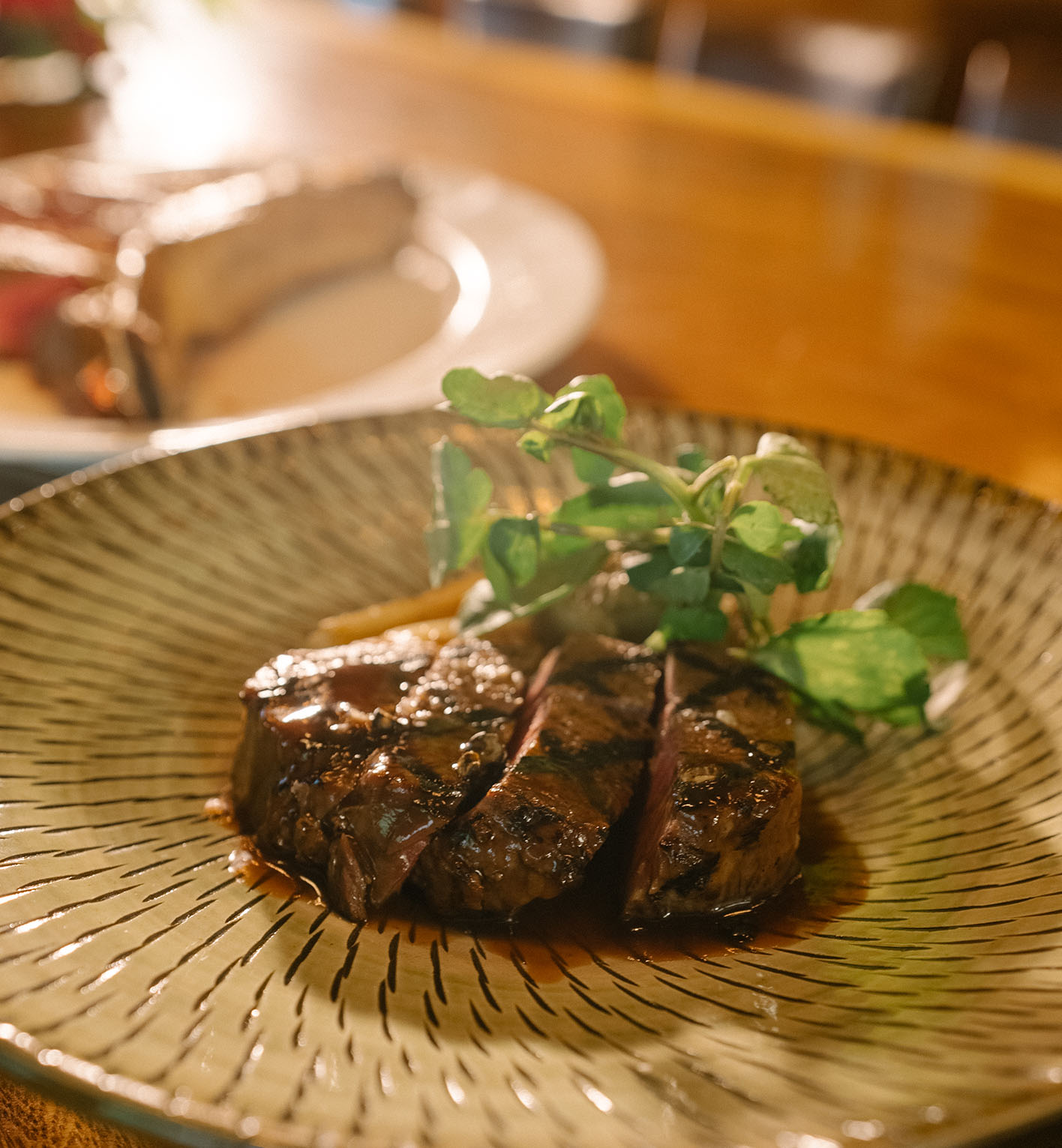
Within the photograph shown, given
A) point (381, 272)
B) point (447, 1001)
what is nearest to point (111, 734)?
point (447, 1001)

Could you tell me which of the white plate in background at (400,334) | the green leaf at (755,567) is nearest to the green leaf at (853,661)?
the green leaf at (755,567)

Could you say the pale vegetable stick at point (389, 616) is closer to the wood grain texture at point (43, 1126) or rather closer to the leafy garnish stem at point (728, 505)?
the leafy garnish stem at point (728, 505)

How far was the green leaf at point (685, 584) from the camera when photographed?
1.49 m

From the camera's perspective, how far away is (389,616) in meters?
1.83

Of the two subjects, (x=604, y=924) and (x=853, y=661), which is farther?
(x=853, y=661)

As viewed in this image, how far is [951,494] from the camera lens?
71.6 inches

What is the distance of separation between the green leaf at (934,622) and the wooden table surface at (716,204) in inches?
26.3

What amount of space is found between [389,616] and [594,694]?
459 millimetres

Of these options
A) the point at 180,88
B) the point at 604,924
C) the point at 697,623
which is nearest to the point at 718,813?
the point at 604,924

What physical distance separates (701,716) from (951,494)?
0.68 m

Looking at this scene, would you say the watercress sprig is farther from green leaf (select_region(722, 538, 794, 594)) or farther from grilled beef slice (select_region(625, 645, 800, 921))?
grilled beef slice (select_region(625, 645, 800, 921))

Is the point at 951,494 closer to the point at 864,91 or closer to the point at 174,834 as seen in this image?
the point at 174,834

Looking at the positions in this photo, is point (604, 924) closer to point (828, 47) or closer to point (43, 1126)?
point (43, 1126)

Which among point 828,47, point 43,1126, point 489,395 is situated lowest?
point 43,1126
